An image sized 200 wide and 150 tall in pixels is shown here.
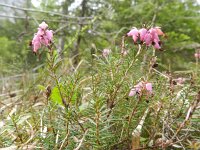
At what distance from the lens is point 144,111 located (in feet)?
5.09

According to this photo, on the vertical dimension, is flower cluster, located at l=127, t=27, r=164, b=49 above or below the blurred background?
below

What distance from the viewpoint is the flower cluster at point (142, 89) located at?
1.38m

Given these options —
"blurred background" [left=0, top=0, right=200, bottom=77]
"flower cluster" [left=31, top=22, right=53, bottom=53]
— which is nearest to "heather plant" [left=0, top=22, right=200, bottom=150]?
"flower cluster" [left=31, top=22, right=53, bottom=53]

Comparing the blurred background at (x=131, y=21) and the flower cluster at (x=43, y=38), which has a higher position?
the blurred background at (x=131, y=21)

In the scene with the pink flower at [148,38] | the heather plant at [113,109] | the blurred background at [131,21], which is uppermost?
the blurred background at [131,21]

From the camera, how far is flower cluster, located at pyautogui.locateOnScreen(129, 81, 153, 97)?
4.54 feet

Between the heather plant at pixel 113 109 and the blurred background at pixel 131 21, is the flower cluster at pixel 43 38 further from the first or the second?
the blurred background at pixel 131 21

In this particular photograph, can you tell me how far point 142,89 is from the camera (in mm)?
1373

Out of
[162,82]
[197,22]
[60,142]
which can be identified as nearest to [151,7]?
[197,22]

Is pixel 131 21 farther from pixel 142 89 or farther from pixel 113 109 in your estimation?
pixel 142 89

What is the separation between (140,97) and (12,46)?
25.5ft

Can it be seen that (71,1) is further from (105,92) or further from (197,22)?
(105,92)

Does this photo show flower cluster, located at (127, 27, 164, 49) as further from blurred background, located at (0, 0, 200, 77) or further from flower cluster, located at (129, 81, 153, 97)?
blurred background, located at (0, 0, 200, 77)

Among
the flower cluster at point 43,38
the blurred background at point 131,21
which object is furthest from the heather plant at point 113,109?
the blurred background at point 131,21
